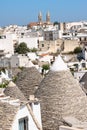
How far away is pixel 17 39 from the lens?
2749 inches

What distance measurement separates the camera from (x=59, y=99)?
959 centimetres

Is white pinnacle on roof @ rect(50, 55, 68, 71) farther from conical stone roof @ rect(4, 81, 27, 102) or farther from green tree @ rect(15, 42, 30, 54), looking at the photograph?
green tree @ rect(15, 42, 30, 54)

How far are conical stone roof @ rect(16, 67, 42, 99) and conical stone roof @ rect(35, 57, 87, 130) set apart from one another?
7.26 feet

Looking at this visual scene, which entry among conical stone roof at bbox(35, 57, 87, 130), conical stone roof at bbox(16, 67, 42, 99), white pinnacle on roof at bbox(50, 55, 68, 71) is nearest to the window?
conical stone roof at bbox(35, 57, 87, 130)

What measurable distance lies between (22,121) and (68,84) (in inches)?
99.6

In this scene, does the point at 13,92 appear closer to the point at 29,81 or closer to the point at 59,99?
the point at 59,99

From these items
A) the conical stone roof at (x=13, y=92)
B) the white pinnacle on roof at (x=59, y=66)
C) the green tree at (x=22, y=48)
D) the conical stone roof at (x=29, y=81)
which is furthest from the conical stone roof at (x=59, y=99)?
the green tree at (x=22, y=48)

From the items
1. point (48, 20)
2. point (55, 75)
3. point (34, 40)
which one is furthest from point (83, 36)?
point (55, 75)

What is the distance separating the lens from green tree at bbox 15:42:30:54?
6166cm

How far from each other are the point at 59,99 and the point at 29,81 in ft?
10.3

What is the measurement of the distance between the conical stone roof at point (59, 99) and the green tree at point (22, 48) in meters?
51.4

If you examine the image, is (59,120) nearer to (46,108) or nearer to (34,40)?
(46,108)

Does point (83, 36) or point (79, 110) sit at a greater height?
point (83, 36)

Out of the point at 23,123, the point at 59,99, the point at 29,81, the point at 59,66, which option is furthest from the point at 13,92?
the point at 23,123
